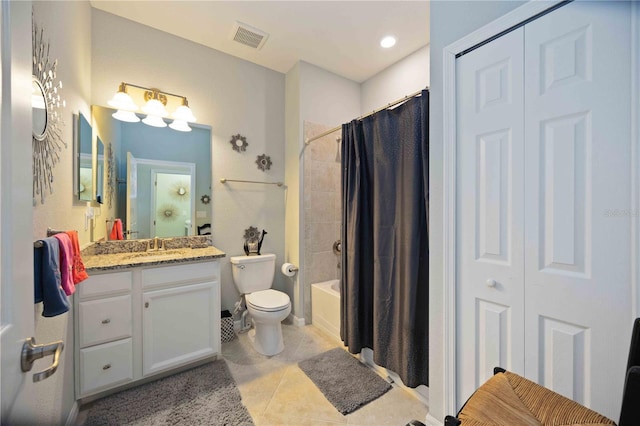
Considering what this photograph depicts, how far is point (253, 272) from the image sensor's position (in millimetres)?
2436

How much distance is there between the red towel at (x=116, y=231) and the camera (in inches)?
79.3

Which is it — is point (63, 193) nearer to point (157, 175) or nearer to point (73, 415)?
point (157, 175)

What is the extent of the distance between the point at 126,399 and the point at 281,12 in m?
2.91

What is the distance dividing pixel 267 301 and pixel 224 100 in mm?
1978

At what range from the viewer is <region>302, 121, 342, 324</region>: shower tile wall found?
2.64m

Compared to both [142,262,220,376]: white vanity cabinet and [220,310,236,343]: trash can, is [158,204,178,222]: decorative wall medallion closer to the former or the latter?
[142,262,220,376]: white vanity cabinet

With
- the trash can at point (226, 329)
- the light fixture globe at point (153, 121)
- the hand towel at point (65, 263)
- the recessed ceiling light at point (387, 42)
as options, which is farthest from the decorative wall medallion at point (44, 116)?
the recessed ceiling light at point (387, 42)

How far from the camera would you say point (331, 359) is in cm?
201

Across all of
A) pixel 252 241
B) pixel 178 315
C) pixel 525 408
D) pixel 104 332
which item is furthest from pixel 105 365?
pixel 525 408

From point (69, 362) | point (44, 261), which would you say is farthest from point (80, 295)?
point (44, 261)

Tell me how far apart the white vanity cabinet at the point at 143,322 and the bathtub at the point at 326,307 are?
99 centimetres

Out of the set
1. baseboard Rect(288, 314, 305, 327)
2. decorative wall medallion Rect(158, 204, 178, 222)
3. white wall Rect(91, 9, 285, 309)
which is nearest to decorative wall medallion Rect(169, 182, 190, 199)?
decorative wall medallion Rect(158, 204, 178, 222)

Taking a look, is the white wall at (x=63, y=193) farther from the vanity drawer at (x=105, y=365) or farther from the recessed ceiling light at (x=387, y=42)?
the recessed ceiling light at (x=387, y=42)

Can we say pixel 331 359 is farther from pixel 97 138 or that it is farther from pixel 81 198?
pixel 97 138
